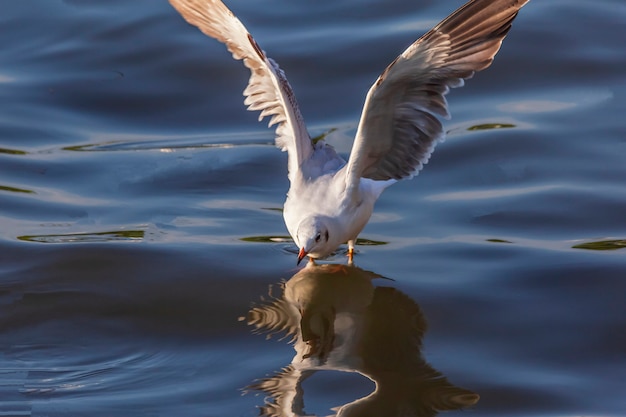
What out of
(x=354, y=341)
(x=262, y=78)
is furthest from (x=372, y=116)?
(x=354, y=341)

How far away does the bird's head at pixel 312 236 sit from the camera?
286 inches

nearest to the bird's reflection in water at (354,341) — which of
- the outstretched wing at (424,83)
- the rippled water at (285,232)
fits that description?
the rippled water at (285,232)

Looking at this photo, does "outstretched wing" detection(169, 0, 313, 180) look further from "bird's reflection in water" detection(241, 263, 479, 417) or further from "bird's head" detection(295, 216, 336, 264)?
"bird's reflection in water" detection(241, 263, 479, 417)

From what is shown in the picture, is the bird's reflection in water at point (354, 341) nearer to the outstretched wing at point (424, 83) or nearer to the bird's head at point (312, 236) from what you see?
the bird's head at point (312, 236)

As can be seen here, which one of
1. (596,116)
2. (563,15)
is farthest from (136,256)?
(563,15)

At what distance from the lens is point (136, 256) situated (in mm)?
7762

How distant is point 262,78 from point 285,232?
1.07m

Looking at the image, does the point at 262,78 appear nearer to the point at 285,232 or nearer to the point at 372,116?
the point at 285,232

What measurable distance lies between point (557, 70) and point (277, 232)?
3.89m

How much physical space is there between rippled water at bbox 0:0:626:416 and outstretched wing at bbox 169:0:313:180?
2.21ft

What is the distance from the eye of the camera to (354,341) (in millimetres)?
6719

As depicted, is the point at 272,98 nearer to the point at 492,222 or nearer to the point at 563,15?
the point at 492,222

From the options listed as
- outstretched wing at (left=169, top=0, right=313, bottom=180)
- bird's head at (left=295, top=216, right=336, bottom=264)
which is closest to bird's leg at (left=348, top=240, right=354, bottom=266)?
bird's head at (left=295, top=216, right=336, bottom=264)

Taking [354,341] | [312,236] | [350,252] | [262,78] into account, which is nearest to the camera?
[354,341]
